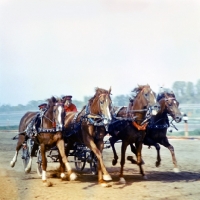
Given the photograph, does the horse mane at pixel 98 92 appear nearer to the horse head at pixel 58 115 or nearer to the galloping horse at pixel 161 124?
the horse head at pixel 58 115

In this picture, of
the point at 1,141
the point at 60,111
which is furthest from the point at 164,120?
the point at 1,141

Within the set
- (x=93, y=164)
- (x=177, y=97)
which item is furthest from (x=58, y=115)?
(x=177, y=97)

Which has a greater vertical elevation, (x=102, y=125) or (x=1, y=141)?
(x=102, y=125)

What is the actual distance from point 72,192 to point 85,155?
1.79 m

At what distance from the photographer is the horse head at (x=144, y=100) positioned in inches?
279

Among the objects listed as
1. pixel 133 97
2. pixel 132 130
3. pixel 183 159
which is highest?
pixel 133 97

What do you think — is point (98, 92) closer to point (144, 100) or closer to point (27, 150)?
point (144, 100)

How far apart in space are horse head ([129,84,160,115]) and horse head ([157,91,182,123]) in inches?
22.9

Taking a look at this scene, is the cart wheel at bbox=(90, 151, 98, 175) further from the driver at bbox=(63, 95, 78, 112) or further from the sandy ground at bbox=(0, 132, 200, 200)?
the driver at bbox=(63, 95, 78, 112)

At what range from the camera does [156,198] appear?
225 inches

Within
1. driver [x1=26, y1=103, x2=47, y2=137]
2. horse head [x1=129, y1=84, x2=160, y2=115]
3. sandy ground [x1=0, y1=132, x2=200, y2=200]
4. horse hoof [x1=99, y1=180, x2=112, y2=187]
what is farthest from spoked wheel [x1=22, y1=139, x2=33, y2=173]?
horse head [x1=129, y1=84, x2=160, y2=115]

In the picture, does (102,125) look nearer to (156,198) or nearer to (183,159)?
(156,198)

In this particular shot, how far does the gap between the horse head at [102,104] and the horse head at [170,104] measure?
1.47m

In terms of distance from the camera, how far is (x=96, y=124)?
6.77 m
